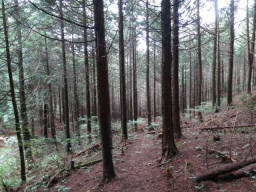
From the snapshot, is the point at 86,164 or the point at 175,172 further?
the point at 86,164

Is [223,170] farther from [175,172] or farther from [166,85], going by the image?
[166,85]

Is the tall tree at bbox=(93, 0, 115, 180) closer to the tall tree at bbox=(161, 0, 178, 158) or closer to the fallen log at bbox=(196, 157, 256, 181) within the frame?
the tall tree at bbox=(161, 0, 178, 158)

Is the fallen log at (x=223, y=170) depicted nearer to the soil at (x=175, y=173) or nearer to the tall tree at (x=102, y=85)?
the soil at (x=175, y=173)

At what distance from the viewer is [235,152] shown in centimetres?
505

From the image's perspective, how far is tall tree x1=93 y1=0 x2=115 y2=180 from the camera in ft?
16.0

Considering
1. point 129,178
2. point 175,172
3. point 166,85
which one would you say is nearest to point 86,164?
point 129,178

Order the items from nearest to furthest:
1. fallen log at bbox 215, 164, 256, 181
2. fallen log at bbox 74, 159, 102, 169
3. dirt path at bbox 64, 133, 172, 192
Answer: fallen log at bbox 215, 164, 256, 181, dirt path at bbox 64, 133, 172, 192, fallen log at bbox 74, 159, 102, 169

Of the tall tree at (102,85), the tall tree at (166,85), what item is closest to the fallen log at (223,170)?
the tall tree at (166,85)

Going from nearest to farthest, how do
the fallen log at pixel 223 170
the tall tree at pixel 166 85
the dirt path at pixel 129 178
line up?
the fallen log at pixel 223 170, the dirt path at pixel 129 178, the tall tree at pixel 166 85

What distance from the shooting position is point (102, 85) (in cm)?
509

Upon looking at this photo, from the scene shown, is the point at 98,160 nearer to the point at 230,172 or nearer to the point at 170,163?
the point at 170,163

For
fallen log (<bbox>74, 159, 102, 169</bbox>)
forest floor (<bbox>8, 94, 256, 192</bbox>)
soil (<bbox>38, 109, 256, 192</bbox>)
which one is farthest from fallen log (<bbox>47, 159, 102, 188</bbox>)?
soil (<bbox>38, 109, 256, 192</bbox>)

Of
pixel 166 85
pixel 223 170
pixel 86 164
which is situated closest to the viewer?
pixel 223 170

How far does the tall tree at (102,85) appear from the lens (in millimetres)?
4883
